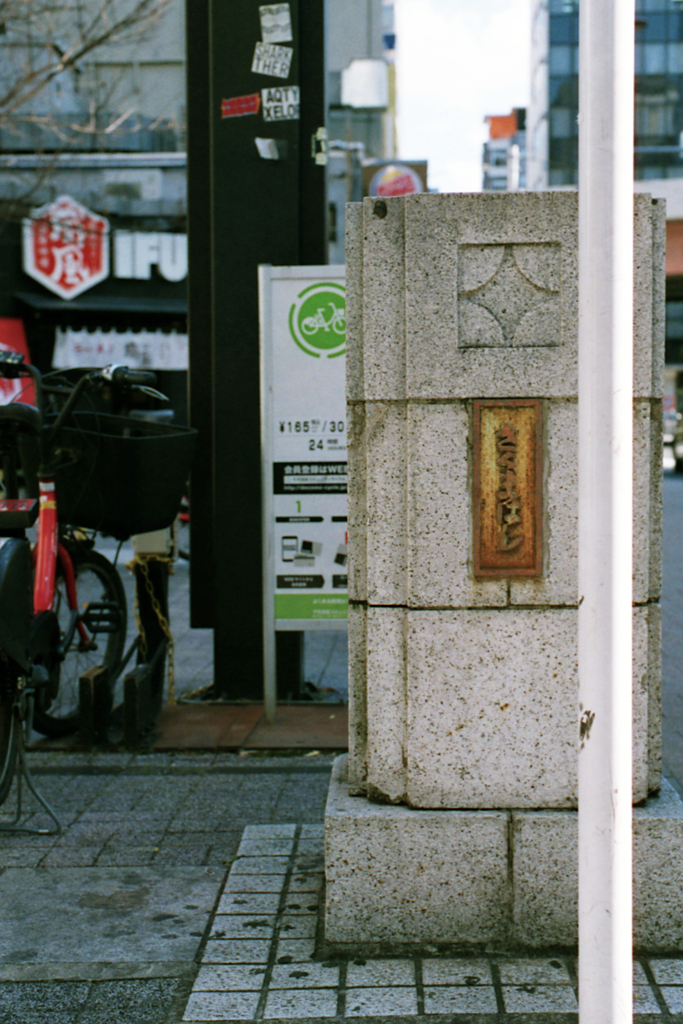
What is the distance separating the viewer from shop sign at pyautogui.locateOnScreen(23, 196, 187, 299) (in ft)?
55.7

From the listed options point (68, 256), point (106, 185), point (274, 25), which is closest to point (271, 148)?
point (274, 25)

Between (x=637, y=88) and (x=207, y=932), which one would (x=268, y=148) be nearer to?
(x=207, y=932)

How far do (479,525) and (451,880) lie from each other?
1001mm

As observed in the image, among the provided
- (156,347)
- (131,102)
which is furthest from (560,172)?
(156,347)

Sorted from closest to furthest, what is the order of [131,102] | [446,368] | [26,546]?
[446,368] < [26,546] < [131,102]

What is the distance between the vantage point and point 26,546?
3951 mm

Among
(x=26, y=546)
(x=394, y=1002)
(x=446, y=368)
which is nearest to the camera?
(x=394, y=1002)

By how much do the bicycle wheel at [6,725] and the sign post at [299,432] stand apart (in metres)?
1.63

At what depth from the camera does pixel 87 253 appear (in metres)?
17.2

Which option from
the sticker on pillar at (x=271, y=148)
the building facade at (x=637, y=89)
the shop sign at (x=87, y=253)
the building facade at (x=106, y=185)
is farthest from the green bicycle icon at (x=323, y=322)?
the building facade at (x=637, y=89)

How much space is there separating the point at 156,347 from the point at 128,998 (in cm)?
1577

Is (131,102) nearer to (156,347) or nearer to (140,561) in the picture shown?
(156,347)

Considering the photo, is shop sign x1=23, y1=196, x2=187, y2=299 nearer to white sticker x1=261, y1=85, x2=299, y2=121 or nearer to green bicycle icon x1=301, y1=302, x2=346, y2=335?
white sticker x1=261, y1=85, x2=299, y2=121

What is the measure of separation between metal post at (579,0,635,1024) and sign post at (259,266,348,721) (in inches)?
132
